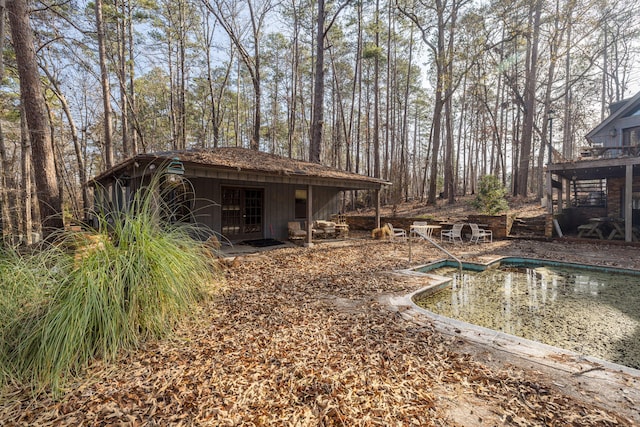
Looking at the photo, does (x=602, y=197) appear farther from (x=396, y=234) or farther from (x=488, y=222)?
(x=396, y=234)

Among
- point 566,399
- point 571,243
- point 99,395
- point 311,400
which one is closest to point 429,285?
point 566,399

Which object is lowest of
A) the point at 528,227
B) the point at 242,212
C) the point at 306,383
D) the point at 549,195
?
the point at 306,383

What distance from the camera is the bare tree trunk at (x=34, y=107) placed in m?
4.41

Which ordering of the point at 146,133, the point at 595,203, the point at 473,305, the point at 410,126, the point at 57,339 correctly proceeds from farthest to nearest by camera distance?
the point at 410,126 → the point at 146,133 → the point at 595,203 → the point at 473,305 → the point at 57,339

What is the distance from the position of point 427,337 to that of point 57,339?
3234 mm

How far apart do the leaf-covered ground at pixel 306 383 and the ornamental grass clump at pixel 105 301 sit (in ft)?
0.56

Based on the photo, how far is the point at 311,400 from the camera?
196 cm

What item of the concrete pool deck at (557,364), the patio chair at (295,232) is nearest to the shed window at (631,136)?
the patio chair at (295,232)

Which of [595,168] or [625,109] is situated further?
[625,109]

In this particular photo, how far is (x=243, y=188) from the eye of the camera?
936 cm

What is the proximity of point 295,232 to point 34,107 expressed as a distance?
21.7 ft

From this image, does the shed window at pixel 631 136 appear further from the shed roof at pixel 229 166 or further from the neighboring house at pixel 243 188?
the shed roof at pixel 229 166

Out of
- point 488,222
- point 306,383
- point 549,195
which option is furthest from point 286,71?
point 306,383

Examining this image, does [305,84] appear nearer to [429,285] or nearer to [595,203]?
[595,203]
